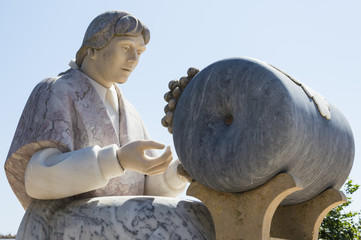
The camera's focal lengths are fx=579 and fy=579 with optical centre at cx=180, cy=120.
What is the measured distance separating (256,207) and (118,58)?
5.51 feet

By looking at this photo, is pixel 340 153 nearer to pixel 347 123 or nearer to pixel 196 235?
pixel 347 123

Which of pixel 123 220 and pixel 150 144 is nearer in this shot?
pixel 123 220

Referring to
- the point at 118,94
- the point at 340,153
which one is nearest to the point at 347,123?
the point at 340,153

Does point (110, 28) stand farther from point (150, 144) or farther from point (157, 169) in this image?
point (157, 169)

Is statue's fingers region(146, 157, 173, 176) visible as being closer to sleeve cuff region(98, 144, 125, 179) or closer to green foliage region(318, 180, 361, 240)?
sleeve cuff region(98, 144, 125, 179)

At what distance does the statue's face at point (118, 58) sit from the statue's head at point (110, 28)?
4 centimetres

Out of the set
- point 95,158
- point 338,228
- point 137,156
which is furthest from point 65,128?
point 338,228

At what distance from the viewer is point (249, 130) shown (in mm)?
3127

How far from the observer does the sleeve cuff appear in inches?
145

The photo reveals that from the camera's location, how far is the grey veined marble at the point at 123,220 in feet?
11.5

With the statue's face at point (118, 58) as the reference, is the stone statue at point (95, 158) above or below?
below

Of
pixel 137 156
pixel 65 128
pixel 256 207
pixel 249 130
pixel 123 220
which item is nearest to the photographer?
pixel 249 130

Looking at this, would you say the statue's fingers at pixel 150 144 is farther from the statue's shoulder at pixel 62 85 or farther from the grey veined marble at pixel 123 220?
the statue's shoulder at pixel 62 85

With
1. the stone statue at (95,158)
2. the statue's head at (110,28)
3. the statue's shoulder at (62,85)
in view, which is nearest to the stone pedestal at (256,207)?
the stone statue at (95,158)
